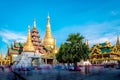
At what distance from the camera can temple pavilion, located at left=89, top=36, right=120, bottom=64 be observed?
72250 mm

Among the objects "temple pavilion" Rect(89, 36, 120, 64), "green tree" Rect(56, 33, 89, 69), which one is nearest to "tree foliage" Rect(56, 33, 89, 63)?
"green tree" Rect(56, 33, 89, 69)

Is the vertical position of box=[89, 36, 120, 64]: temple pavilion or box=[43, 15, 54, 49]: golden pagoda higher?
box=[43, 15, 54, 49]: golden pagoda

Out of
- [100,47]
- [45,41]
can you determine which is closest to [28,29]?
[45,41]

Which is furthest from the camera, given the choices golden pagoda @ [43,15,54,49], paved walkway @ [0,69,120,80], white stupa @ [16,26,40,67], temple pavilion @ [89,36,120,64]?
golden pagoda @ [43,15,54,49]

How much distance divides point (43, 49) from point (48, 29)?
47.7 feet

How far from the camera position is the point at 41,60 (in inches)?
3004

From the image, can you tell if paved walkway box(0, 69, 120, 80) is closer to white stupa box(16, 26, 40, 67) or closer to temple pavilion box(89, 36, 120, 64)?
temple pavilion box(89, 36, 120, 64)

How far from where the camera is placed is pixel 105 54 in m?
74.8

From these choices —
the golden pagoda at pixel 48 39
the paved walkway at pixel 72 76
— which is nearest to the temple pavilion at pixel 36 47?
the golden pagoda at pixel 48 39

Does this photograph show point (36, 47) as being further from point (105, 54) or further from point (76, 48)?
point (76, 48)

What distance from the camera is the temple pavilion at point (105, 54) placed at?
237ft

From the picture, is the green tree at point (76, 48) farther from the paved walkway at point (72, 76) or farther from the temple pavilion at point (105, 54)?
the temple pavilion at point (105, 54)

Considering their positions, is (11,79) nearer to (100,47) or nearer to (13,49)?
(100,47)

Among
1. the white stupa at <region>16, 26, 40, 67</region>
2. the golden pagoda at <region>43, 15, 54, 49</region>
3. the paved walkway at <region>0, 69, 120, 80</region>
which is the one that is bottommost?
the paved walkway at <region>0, 69, 120, 80</region>
